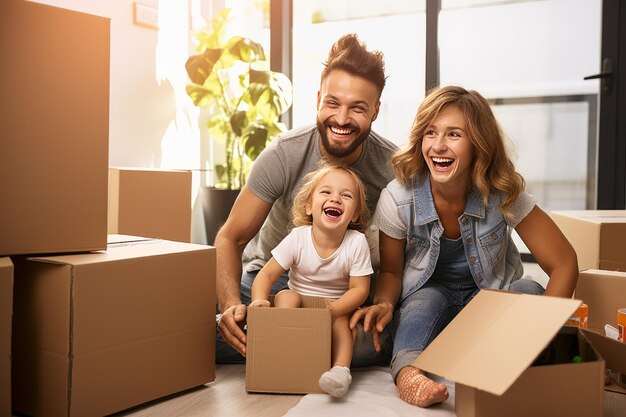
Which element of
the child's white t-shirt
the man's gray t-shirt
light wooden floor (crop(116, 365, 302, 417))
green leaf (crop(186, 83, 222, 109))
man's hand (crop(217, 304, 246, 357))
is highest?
green leaf (crop(186, 83, 222, 109))

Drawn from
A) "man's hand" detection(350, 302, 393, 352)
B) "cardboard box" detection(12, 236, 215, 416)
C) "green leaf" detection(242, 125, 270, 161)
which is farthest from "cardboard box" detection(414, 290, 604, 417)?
"green leaf" detection(242, 125, 270, 161)

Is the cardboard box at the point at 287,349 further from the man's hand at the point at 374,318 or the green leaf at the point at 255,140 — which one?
the green leaf at the point at 255,140

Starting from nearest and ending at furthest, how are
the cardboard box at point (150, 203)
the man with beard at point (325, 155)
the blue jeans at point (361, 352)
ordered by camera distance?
1. the blue jeans at point (361, 352)
2. the man with beard at point (325, 155)
3. the cardboard box at point (150, 203)

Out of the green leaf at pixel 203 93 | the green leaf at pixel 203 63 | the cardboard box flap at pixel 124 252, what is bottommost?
the cardboard box flap at pixel 124 252

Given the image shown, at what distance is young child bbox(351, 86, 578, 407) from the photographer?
1.71 meters

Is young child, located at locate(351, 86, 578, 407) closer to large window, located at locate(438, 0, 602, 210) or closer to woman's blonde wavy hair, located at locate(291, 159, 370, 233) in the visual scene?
woman's blonde wavy hair, located at locate(291, 159, 370, 233)

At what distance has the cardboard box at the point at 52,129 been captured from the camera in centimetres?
126

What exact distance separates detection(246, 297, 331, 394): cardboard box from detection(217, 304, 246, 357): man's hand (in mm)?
67

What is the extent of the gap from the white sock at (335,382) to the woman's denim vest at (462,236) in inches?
18.2

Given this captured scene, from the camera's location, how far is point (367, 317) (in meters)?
1.62

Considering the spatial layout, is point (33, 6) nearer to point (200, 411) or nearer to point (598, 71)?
point (200, 411)

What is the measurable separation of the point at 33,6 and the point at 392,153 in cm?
116

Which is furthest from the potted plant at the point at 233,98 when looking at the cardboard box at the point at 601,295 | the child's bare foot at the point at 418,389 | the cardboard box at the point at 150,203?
the child's bare foot at the point at 418,389

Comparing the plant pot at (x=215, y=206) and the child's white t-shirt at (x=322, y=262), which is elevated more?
the plant pot at (x=215, y=206)
